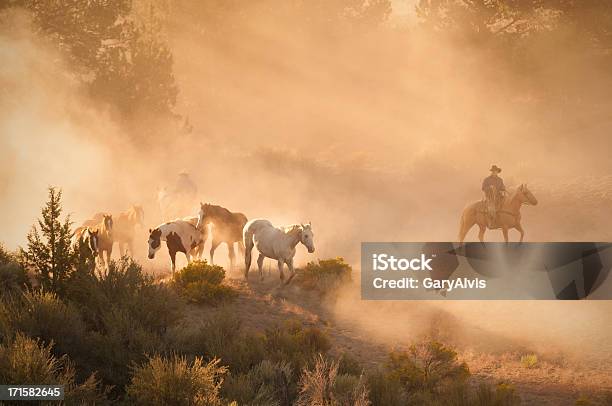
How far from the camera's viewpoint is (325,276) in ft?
61.9

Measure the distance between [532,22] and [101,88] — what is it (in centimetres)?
2835

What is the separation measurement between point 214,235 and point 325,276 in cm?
428

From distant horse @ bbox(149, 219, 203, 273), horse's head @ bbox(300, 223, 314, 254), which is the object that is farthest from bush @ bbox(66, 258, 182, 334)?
distant horse @ bbox(149, 219, 203, 273)

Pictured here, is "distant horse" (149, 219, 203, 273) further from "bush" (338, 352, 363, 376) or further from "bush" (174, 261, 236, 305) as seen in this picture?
"bush" (338, 352, 363, 376)

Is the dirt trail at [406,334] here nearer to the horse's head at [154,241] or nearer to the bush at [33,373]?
the horse's head at [154,241]

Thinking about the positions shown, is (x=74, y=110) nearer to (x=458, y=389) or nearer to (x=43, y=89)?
(x=43, y=89)

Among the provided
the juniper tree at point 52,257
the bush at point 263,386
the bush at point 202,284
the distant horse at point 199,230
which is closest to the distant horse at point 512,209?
the distant horse at point 199,230

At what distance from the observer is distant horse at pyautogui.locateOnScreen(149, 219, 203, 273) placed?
1841 cm

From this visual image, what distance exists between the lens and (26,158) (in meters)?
37.3

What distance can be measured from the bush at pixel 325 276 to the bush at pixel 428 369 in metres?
4.91

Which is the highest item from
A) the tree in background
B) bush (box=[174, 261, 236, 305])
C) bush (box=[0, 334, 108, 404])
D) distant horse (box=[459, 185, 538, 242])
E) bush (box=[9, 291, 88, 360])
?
the tree in background

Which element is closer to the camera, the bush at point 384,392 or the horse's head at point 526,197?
the bush at point 384,392

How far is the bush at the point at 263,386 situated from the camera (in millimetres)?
8797

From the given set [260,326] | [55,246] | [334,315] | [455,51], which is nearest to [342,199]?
[455,51]
